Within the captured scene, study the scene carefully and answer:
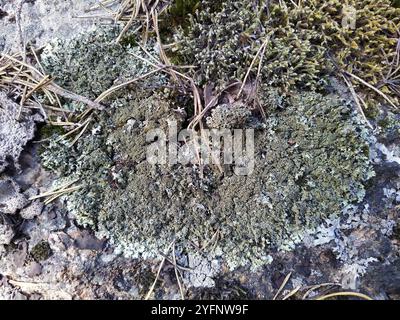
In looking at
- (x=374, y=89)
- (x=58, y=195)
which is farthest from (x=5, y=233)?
(x=374, y=89)

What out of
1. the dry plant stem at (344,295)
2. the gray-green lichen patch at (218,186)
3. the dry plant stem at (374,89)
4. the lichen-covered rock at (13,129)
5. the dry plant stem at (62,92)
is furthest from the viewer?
the dry plant stem at (374,89)

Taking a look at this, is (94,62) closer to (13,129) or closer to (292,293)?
(13,129)

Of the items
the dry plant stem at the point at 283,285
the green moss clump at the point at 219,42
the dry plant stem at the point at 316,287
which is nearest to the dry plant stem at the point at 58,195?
the green moss clump at the point at 219,42

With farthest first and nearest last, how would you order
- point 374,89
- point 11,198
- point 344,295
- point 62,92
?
point 374,89 → point 62,92 → point 11,198 → point 344,295

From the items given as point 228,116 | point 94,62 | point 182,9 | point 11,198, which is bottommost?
point 11,198

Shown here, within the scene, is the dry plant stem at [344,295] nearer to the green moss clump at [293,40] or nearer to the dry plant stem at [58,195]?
the green moss clump at [293,40]

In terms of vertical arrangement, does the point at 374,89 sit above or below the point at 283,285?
above
